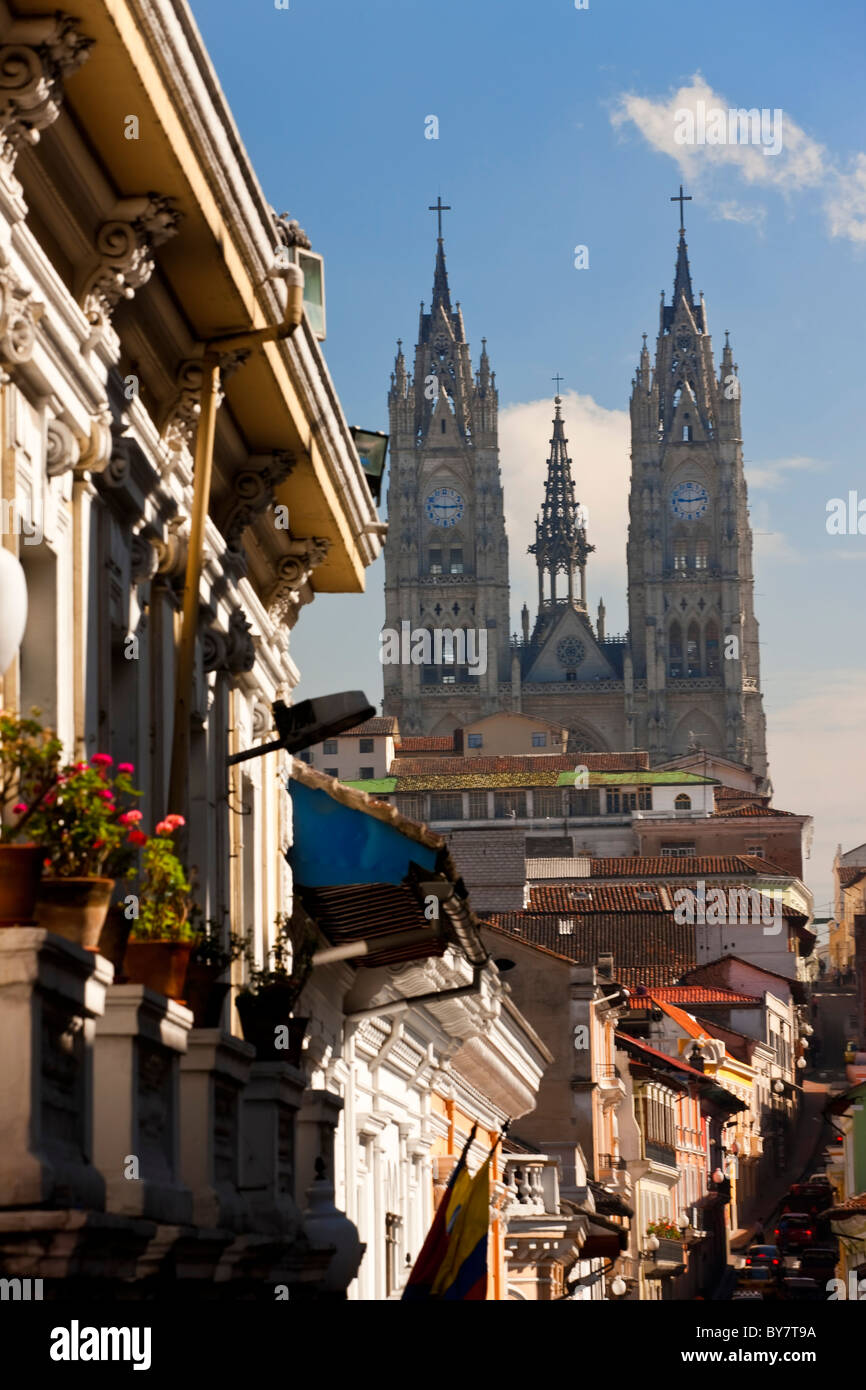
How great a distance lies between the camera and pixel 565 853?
130125 mm

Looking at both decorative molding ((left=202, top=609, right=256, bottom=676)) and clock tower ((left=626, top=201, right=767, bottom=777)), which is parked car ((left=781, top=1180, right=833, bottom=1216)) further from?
clock tower ((left=626, top=201, right=767, bottom=777))

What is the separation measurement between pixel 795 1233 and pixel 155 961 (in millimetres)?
70221

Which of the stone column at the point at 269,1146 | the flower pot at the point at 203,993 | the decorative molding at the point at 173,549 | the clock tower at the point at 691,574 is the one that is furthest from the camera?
the clock tower at the point at 691,574

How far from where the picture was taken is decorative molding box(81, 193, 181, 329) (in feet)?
35.2

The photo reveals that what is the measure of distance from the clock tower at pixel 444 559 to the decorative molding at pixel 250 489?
159 meters

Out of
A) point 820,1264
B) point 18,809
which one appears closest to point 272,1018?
point 18,809

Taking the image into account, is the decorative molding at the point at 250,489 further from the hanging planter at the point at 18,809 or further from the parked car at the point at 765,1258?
the parked car at the point at 765,1258

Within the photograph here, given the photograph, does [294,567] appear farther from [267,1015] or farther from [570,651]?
[570,651]

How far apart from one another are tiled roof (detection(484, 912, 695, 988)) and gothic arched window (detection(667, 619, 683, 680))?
268ft

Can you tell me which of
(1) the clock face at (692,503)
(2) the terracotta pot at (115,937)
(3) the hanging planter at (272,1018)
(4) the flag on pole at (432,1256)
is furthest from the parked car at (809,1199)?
(1) the clock face at (692,503)

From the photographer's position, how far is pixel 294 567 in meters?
18.0

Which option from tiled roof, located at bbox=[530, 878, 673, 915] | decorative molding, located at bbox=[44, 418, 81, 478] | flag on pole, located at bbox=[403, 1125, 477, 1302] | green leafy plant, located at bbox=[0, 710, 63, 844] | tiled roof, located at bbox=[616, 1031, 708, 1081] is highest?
tiled roof, located at bbox=[530, 878, 673, 915]

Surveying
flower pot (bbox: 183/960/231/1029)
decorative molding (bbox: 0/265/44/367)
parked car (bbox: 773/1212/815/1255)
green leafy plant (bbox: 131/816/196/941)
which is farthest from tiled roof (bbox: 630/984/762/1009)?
decorative molding (bbox: 0/265/44/367)

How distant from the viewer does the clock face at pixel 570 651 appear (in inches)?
7170
